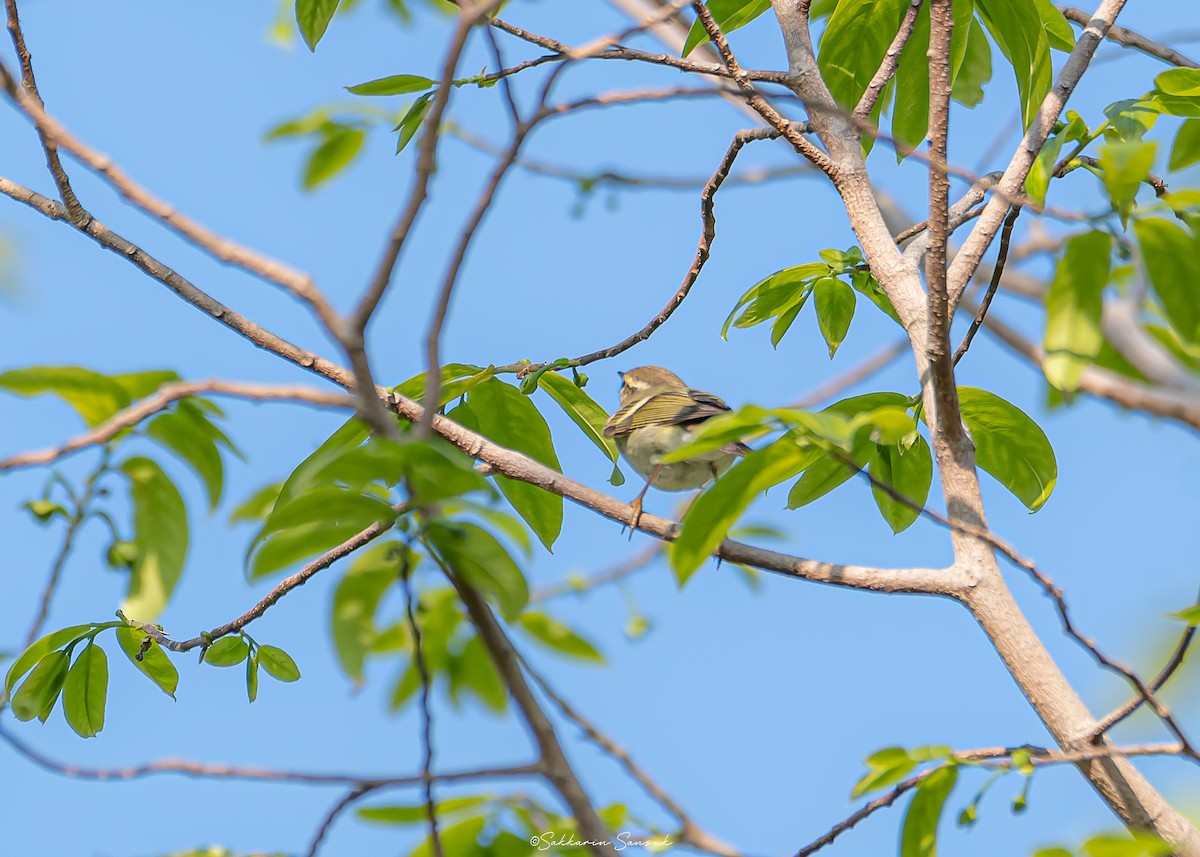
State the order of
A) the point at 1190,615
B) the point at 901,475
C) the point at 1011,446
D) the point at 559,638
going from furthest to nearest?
1. the point at 559,638
2. the point at 901,475
3. the point at 1011,446
4. the point at 1190,615

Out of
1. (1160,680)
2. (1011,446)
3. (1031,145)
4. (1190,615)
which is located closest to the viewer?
(1190,615)

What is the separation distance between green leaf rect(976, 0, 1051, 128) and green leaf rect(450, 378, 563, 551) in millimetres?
1325

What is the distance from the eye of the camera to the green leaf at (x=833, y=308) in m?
2.80

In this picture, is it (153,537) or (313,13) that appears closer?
(153,537)

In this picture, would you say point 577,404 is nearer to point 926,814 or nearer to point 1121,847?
point 926,814

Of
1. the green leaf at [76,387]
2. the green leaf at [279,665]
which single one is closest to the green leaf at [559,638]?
the green leaf at [279,665]

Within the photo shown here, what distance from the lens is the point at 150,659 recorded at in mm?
2574

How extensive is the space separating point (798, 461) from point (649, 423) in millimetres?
2752

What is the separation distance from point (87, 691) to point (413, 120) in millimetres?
1473

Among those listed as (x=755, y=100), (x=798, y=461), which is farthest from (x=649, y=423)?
(x=798, y=461)

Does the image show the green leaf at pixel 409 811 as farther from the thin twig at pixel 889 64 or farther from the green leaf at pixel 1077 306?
the thin twig at pixel 889 64

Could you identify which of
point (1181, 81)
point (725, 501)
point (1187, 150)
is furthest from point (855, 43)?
point (725, 501)

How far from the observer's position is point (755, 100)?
101 inches

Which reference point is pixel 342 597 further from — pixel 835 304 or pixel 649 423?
pixel 649 423
